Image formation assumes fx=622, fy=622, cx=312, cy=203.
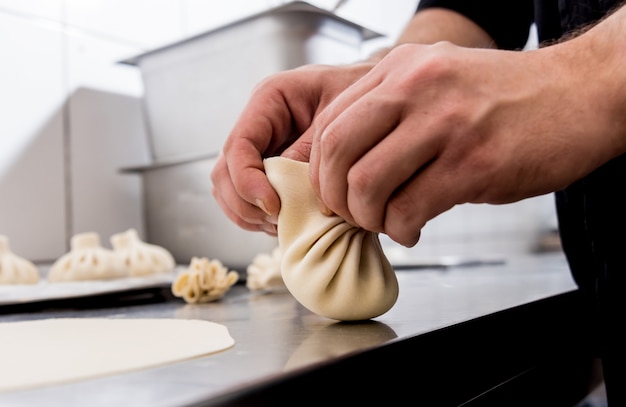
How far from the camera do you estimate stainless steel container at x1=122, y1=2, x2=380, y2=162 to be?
4.55ft

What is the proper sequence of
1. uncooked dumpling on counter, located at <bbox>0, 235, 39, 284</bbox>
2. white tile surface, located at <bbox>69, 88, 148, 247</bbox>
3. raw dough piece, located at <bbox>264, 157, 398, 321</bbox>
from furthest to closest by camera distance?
white tile surface, located at <bbox>69, 88, 148, 247</bbox> → uncooked dumpling on counter, located at <bbox>0, 235, 39, 284</bbox> → raw dough piece, located at <bbox>264, 157, 398, 321</bbox>

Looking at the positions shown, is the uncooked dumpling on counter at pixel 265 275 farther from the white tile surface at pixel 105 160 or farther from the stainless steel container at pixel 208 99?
the white tile surface at pixel 105 160

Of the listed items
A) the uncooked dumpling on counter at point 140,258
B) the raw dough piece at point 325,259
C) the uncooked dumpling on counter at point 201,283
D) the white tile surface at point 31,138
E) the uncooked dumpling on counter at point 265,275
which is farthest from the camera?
the white tile surface at point 31,138

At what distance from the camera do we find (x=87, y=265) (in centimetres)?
128

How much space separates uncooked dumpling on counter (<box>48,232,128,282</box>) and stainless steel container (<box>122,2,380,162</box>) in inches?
14.7

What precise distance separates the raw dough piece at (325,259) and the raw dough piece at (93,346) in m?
0.10

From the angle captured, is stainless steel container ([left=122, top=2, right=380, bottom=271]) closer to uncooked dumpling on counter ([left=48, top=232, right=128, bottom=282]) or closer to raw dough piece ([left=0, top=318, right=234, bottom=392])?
uncooked dumpling on counter ([left=48, top=232, right=128, bottom=282])

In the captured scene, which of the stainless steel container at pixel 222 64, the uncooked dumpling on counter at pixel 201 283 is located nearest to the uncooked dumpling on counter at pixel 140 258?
the stainless steel container at pixel 222 64

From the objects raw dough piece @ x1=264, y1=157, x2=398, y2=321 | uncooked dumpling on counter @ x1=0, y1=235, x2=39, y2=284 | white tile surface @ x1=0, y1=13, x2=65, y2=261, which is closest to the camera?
raw dough piece @ x1=264, y1=157, x2=398, y2=321

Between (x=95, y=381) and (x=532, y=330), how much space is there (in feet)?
1.55

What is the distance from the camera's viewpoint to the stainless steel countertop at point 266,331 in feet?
1.24

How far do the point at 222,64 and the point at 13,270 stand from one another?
66 cm

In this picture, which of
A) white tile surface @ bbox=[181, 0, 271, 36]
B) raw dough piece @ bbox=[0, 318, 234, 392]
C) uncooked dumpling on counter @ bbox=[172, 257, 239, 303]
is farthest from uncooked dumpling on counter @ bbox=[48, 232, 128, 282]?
white tile surface @ bbox=[181, 0, 271, 36]

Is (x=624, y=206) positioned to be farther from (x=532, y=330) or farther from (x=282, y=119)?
(x=282, y=119)
